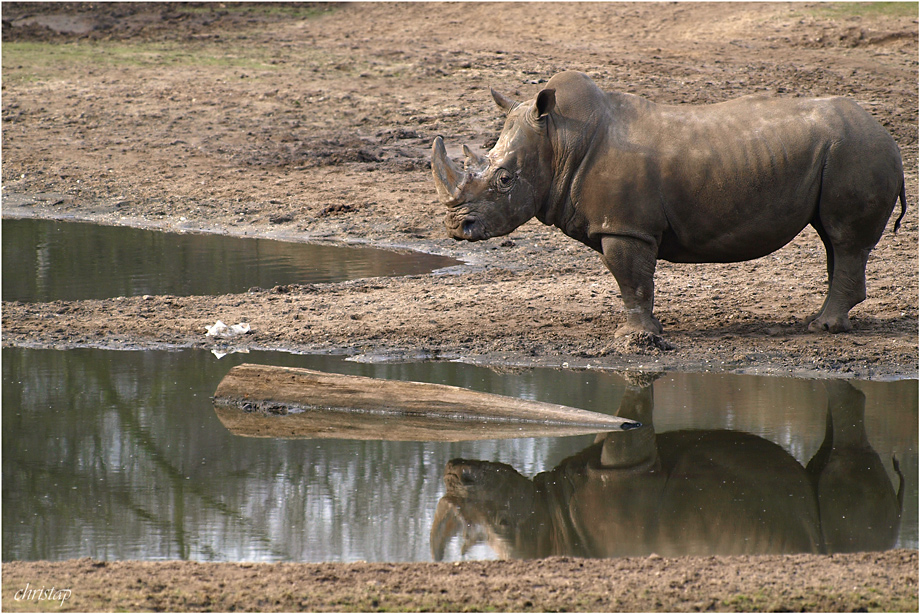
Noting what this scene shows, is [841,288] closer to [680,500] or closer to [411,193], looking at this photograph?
[680,500]

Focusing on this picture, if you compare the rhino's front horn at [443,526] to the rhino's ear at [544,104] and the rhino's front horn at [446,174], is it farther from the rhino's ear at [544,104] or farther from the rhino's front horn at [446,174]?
the rhino's ear at [544,104]

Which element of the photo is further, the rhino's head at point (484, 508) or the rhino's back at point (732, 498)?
the rhino's head at point (484, 508)

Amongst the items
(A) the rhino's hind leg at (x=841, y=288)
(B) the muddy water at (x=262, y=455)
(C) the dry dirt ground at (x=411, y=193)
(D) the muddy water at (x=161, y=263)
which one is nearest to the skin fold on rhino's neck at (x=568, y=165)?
(C) the dry dirt ground at (x=411, y=193)

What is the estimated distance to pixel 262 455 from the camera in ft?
21.1

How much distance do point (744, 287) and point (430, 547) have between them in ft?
18.1

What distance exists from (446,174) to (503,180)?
0.40 metres

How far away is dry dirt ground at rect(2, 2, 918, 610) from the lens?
15.2 ft

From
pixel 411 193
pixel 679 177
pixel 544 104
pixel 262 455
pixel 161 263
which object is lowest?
pixel 161 263

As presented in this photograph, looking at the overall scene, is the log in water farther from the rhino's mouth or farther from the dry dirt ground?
the rhino's mouth

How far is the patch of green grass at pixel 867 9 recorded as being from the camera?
63.8 ft

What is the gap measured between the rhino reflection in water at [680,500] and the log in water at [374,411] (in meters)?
0.37

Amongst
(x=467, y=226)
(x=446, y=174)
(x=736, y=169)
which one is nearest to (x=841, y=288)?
(x=736, y=169)

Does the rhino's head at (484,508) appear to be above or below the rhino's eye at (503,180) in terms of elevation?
below

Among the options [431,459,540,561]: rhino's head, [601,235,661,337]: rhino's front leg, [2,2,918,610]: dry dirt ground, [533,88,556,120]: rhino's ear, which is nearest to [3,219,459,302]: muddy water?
[2,2,918,610]: dry dirt ground
